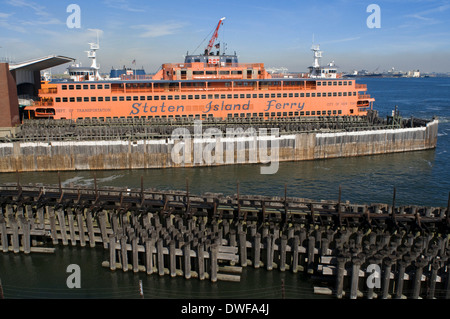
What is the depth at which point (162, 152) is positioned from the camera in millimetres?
36531

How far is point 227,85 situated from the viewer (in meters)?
50.4

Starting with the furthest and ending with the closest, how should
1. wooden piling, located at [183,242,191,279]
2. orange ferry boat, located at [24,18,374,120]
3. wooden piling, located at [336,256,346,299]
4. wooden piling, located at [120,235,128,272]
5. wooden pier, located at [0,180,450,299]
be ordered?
orange ferry boat, located at [24,18,374,120] → wooden piling, located at [120,235,128,272] → wooden piling, located at [183,242,191,279] → wooden pier, located at [0,180,450,299] → wooden piling, located at [336,256,346,299]

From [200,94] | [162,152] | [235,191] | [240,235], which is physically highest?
[200,94]

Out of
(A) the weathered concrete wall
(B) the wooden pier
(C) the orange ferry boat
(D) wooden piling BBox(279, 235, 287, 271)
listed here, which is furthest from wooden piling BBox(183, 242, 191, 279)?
(C) the orange ferry boat

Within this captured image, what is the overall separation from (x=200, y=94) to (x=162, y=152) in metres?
14.8

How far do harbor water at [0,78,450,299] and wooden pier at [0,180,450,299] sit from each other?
577mm

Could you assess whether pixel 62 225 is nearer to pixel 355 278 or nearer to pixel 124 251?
pixel 124 251

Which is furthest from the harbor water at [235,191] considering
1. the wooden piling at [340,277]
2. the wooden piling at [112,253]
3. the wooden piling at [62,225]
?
the wooden piling at [340,277]

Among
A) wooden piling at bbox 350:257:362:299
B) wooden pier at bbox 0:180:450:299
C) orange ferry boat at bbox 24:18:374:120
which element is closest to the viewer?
wooden piling at bbox 350:257:362:299

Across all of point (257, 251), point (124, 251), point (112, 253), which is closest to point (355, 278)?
point (257, 251)

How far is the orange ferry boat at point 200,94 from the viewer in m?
47.1

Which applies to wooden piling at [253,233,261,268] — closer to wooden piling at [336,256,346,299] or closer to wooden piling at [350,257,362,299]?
wooden piling at [336,256,346,299]

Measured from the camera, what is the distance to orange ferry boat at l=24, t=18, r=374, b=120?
154 ft

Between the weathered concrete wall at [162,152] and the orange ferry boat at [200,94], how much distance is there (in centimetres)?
1084
